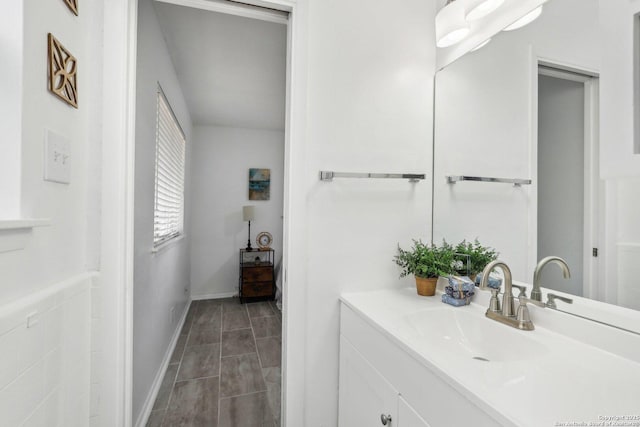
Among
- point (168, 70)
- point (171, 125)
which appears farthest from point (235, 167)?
point (168, 70)

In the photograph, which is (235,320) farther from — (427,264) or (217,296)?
(427,264)

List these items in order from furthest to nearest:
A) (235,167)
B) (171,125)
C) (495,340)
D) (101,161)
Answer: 1. (235,167)
2. (171,125)
3. (101,161)
4. (495,340)

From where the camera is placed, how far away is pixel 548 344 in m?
0.88

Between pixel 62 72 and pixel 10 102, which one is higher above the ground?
pixel 62 72

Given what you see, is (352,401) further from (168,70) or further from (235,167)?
(235,167)

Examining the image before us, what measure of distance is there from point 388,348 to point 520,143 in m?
0.96

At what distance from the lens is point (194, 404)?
1.88 metres

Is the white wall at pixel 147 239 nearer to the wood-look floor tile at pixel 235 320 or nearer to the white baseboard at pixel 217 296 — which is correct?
the wood-look floor tile at pixel 235 320

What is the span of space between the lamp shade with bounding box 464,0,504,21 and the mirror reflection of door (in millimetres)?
321

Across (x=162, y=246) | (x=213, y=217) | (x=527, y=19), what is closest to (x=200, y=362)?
(x=162, y=246)

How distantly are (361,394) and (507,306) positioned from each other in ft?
2.09

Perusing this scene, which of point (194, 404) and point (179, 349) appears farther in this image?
point (179, 349)

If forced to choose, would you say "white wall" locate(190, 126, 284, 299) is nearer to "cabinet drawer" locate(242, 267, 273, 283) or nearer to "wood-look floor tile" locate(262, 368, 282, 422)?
"cabinet drawer" locate(242, 267, 273, 283)

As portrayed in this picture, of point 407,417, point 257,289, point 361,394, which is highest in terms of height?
point 407,417
